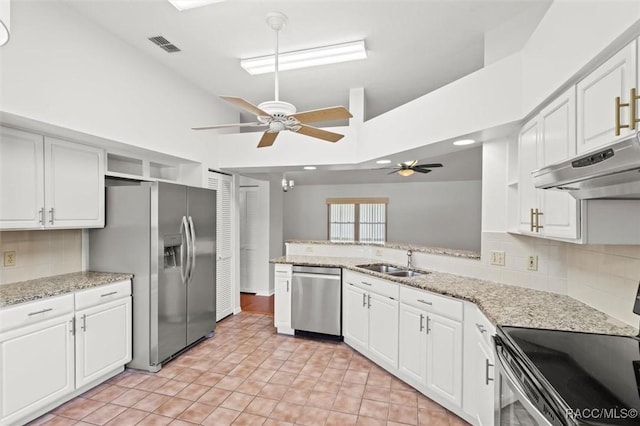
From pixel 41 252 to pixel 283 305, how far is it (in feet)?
8.04

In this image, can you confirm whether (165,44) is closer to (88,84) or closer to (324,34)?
(88,84)

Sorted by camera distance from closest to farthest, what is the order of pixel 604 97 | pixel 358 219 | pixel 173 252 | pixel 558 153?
pixel 604 97 < pixel 558 153 < pixel 173 252 < pixel 358 219

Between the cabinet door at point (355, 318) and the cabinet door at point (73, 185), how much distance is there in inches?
102

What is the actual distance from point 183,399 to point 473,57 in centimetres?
401

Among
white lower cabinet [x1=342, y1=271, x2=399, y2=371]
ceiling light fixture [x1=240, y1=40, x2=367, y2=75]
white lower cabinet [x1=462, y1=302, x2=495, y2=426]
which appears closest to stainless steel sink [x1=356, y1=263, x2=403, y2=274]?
white lower cabinet [x1=342, y1=271, x2=399, y2=371]

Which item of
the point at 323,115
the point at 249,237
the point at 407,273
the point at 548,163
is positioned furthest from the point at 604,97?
the point at 249,237

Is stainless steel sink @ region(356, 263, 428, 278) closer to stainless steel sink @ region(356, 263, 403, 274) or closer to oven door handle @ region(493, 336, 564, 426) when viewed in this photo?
stainless steel sink @ region(356, 263, 403, 274)

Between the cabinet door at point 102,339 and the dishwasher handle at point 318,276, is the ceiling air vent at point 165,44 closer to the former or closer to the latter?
the cabinet door at point 102,339

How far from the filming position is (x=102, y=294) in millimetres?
2734

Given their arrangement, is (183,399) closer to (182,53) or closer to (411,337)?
(411,337)

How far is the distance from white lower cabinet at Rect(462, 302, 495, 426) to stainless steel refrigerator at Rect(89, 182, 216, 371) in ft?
8.80

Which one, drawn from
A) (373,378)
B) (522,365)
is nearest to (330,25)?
(522,365)

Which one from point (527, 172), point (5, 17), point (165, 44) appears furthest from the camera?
point (165, 44)

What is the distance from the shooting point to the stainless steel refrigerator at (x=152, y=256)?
9.84 ft
